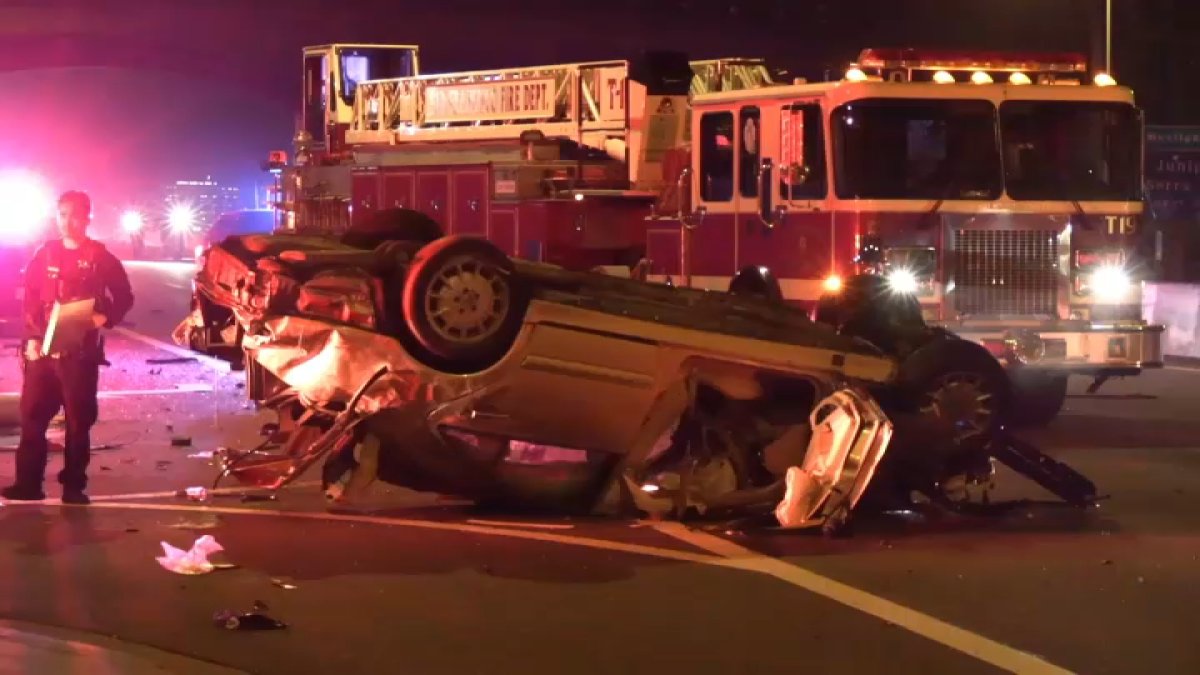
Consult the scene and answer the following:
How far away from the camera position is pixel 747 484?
31.4 ft

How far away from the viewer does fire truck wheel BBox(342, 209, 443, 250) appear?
404 inches

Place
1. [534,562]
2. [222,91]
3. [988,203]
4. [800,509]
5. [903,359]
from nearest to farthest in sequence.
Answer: [534,562] < [800,509] < [903,359] < [988,203] < [222,91]

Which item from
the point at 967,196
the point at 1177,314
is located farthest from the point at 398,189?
the point at 1177,314

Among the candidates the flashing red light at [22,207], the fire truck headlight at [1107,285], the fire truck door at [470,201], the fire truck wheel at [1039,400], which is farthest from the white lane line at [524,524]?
the flashing red light at [22,207]

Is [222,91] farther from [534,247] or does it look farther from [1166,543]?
[1166,543]

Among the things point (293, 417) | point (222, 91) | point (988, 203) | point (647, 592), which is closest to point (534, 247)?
point (988, 203)

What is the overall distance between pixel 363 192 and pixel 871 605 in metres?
11.6

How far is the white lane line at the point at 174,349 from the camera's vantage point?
19977 millimetres

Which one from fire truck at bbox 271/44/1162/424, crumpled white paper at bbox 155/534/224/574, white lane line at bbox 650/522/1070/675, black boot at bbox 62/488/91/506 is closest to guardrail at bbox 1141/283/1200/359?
fire truck at bbox 271/44/1162/424

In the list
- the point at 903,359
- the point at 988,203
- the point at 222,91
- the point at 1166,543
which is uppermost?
the point at 222,91

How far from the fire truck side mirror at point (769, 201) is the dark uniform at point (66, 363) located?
5.23 m

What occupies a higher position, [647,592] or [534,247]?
[534,247]

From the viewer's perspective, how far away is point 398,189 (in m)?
17.8

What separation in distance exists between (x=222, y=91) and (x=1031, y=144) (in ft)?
188
